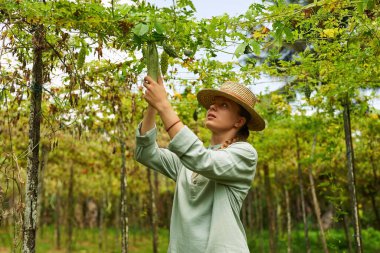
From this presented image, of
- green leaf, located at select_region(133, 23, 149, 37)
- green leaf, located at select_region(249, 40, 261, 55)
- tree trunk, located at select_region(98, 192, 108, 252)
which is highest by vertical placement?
green leaf, located at select_region(249, 40, 261, 55)

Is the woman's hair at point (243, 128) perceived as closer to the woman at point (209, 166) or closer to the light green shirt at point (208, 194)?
the woman at point (209, 166)

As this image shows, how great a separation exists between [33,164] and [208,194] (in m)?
2.18

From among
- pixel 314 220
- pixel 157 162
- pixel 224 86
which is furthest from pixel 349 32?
pixel 314 220

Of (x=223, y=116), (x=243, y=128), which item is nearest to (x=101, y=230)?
(x=243, y=128)

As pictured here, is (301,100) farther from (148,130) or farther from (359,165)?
(359,165)

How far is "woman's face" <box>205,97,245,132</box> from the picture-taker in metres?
2.67

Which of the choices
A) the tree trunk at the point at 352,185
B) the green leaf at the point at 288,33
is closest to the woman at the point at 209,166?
the green leaf at the point at 288,33

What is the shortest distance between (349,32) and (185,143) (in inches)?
127

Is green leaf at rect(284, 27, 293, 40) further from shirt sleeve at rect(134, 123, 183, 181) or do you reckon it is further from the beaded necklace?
shirt sleeve at rect(134, 123, 183, 181)

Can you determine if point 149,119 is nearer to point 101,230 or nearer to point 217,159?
point 217,159

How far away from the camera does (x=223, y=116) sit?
270 cm

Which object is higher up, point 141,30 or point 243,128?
point 141,30

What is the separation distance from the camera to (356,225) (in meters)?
7.01

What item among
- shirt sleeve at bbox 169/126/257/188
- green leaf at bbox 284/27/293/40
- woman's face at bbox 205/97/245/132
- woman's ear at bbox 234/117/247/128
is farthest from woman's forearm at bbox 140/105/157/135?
green leaf at bbox 284/27/293/40
